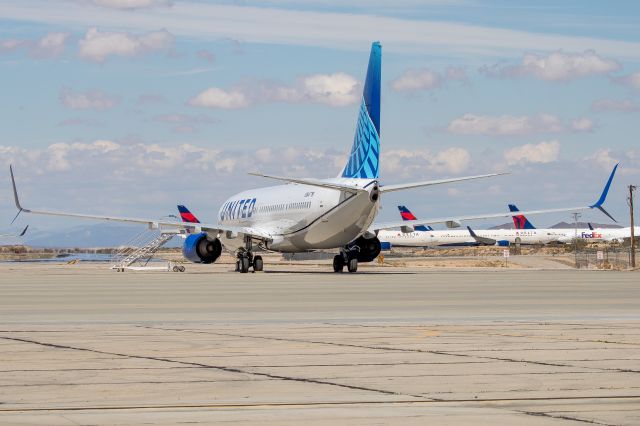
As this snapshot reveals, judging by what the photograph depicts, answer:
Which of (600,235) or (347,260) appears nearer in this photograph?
A: (347,260)

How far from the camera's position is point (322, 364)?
583 inches

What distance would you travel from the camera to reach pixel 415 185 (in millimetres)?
50156

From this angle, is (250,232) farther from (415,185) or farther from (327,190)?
(415,185)

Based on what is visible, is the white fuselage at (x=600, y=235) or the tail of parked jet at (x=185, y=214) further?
the white fuselage at (x=600, y=235)

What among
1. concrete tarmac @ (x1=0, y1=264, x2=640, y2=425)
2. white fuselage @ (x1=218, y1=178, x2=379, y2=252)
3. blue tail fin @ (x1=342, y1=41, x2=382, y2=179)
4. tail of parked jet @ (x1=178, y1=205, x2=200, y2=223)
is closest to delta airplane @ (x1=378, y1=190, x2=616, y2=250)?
tail of parked jet @ (x1=178, y1=205, x2=200, y2=223)

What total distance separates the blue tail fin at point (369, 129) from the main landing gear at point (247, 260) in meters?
8.26

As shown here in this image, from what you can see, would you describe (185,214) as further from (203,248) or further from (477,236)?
(477,236)

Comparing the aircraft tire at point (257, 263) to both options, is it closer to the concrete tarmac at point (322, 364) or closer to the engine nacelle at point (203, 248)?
the engine nacelle at point (203, 248)

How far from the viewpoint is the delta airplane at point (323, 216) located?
175 feet

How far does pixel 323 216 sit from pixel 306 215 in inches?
76.2

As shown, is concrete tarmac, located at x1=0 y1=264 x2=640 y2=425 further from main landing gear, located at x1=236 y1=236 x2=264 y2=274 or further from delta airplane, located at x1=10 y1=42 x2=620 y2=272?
main landing gear, located at x1=236 y1=236 x2=264 y2=274

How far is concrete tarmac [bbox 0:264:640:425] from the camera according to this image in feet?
36.2

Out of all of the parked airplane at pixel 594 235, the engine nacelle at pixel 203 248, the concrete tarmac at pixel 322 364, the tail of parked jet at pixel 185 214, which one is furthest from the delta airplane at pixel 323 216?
the parked airplane at pixel 594 235

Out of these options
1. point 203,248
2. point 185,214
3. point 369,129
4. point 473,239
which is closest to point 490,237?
point 473,239
